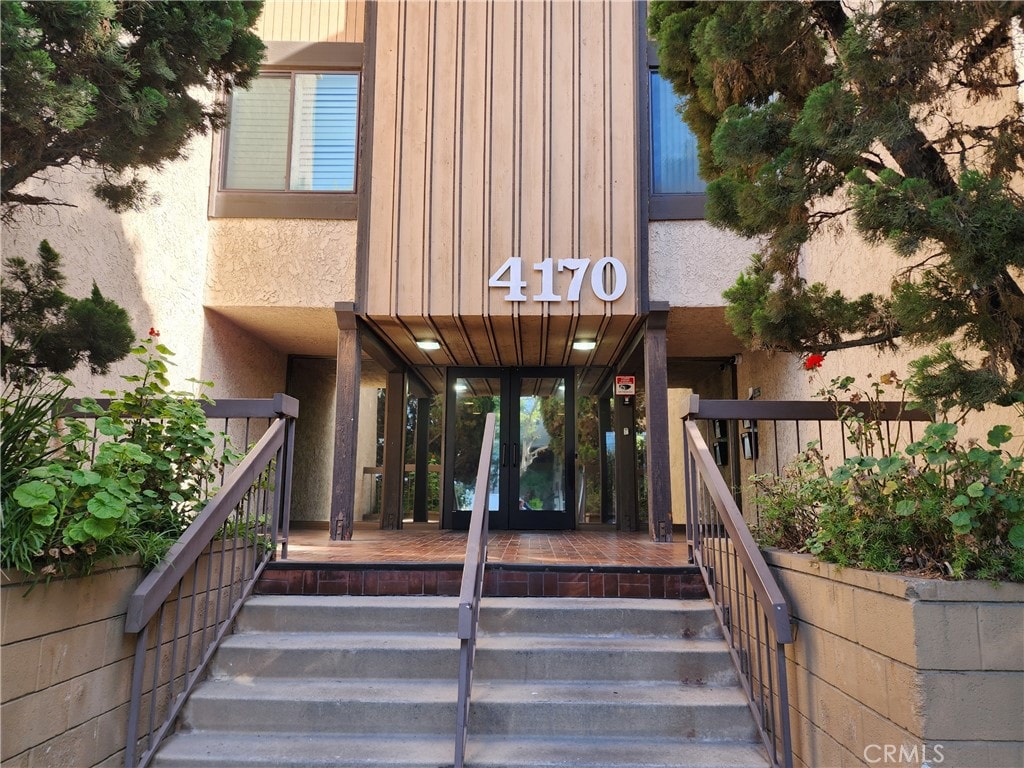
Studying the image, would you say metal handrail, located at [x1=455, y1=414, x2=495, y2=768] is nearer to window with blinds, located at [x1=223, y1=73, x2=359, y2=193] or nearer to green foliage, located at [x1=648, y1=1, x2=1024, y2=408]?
green foliage, located at [x1=648, y1=1, x2=1024, y2=408]

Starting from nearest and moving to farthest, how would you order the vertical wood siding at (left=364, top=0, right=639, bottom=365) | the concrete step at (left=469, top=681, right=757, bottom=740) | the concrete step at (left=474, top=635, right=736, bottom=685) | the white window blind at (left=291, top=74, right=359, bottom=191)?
the concrete step at (left=469, top=681, right=757, bottom=740)
the concrete step at (left=474, top=635, right=736, bottom=685)
the vertical wood siding at (left=364, top=0, right=639, bottom=365)
the white window blind at (left=291, top=74, right=359, bottom=191)

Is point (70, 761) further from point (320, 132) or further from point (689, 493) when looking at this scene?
point (320, 132)

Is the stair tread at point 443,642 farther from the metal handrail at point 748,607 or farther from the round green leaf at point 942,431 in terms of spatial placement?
the round green leaf at point 942,431

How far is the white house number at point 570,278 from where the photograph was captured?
6.44 meters

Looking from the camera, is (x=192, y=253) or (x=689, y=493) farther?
(x=192, y=253)

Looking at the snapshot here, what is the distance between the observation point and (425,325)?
688 centimetres

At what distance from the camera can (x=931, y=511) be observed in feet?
7.32

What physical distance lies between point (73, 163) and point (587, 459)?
6.29 m

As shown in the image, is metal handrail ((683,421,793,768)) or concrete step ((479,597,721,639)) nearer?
metal handrail ((683,421,793,768))

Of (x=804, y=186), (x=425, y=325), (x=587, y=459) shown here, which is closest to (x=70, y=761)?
(x=804, y=186)

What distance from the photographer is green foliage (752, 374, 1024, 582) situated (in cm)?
208

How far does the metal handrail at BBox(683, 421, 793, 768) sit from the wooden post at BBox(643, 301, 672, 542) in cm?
240

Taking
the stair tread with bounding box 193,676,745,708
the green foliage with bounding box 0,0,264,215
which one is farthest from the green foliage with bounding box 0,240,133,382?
the stair tread with bounding box 193,676,745,708

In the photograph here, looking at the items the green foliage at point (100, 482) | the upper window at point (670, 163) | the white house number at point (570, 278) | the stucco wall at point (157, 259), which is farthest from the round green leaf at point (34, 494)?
the upper window at point (670, 163)
